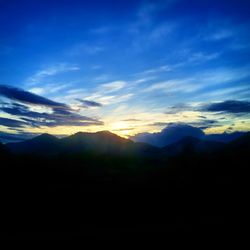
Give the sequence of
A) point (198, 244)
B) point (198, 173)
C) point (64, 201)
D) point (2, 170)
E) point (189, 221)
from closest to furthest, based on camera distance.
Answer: point (198, 244) < point (189, 221) < point (64, 201) < point (2, 170) < point (198, 173)

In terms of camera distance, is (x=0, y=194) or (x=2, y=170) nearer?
(x=0, y=194)

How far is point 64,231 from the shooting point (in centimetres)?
3422

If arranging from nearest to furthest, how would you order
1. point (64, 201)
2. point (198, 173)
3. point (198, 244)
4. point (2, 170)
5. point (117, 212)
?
1. point (198, 244)
2. point (117, 212)
3. point (64, 201)
4. point (2, 170)
5. point (198, 173)

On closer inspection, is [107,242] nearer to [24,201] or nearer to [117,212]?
[117,212]

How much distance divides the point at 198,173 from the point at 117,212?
2057 inches

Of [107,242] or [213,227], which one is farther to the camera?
[213,227]

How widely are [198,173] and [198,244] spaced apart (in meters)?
64.7

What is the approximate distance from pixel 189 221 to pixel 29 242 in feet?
73.9

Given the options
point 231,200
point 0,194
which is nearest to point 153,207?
point 231,200

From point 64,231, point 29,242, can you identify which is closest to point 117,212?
point 64,231

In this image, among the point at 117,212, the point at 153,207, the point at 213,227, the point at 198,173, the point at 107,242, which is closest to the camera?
the point at 107,242

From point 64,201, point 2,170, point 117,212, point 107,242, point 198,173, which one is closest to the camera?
point 107,242

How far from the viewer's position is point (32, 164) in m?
93.5

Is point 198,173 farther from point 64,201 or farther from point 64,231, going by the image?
point 64,231
